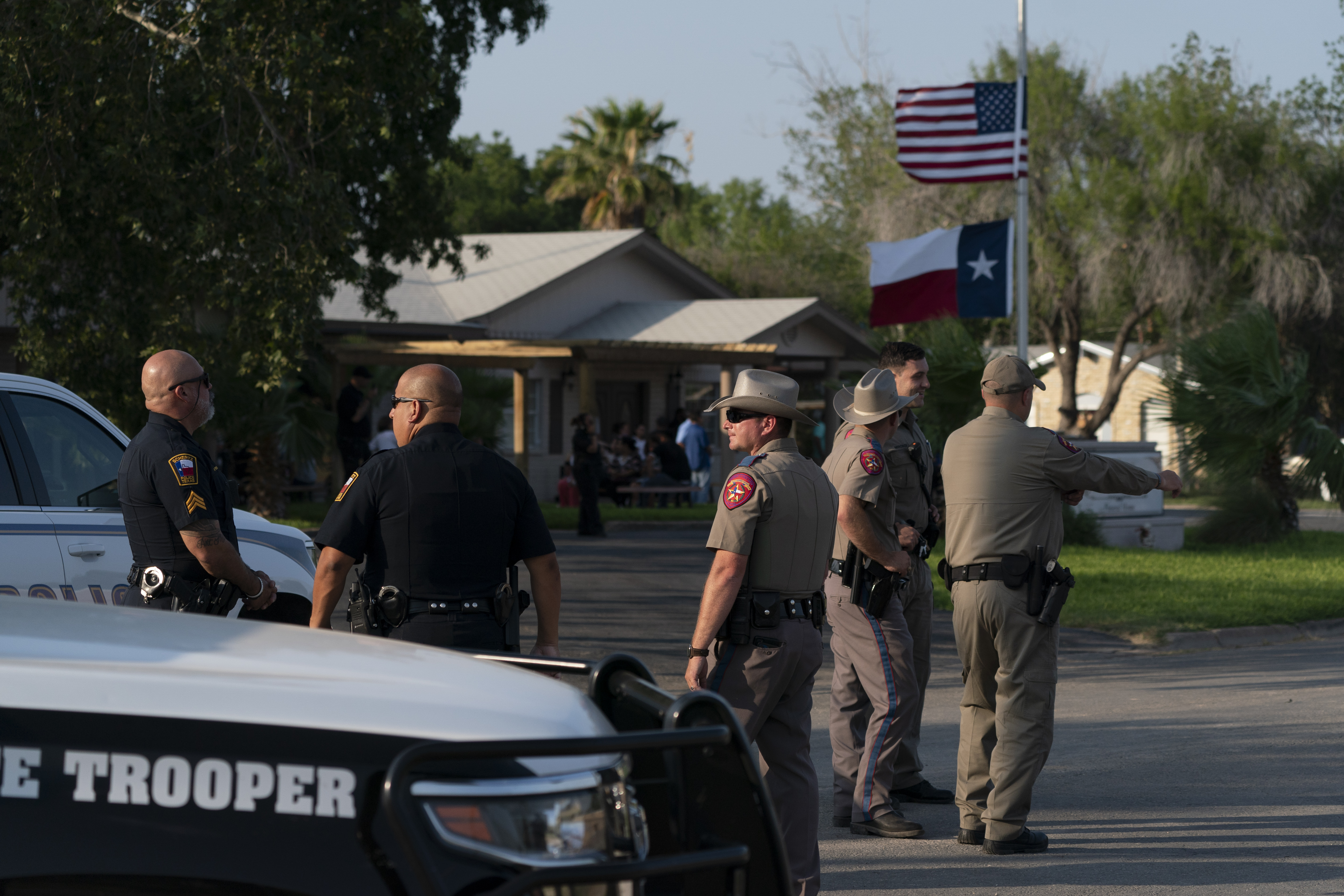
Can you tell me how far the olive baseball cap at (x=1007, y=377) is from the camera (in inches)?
235

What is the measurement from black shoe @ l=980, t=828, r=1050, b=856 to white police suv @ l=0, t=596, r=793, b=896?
12.1 feet

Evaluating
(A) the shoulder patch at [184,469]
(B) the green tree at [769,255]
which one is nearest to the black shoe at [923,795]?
(A) the shoulder patch at [184,469]

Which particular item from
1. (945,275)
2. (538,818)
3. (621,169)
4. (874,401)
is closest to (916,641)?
(874,401)

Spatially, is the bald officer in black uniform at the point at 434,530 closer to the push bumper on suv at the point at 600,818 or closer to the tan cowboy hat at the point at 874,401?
the tan cowboy hat at the point at 874,401

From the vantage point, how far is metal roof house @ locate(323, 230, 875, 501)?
2636 cm

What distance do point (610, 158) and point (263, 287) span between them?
39.9m

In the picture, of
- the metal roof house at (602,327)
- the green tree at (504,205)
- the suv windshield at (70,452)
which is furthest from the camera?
the green tree at (504,205)

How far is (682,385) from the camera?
3309 centimetres

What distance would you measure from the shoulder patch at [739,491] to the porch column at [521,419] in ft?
62.5

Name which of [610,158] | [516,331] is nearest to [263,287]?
[516,331]

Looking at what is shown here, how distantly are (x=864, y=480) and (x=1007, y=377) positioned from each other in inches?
29.9

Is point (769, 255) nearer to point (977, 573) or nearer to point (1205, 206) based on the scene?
point (1205, 206)

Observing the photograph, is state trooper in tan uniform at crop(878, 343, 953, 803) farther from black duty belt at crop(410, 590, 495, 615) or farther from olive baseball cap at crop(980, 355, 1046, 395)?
black duty belt at crop(410, 590, 495, 615)

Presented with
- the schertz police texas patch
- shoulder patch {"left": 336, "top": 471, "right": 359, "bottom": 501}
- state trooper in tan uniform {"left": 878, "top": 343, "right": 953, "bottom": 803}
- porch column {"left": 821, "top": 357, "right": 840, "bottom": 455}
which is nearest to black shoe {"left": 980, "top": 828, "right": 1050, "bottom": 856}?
state trooper in tan uniform {"left": 878, "top": 343, "right": 953, "bottom": 803}
